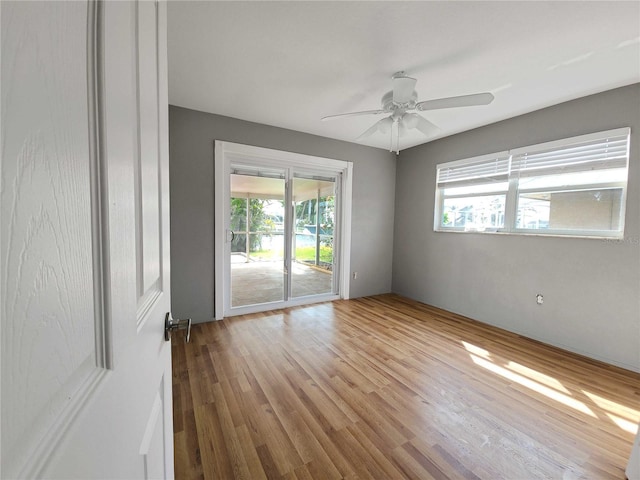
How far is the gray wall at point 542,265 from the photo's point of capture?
7.38 ft

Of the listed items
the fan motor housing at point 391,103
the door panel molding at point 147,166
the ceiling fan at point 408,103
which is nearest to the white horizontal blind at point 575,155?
the ceiling fan at point 408,103

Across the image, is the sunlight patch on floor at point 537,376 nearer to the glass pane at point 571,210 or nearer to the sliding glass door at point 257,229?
the glass pane at point 571,210

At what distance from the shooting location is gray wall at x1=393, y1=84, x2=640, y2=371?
225 cm

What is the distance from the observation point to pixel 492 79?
2209 mm

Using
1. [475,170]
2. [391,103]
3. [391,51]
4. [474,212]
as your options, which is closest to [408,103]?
[391,103]

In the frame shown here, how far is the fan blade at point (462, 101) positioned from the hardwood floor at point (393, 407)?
215 cm

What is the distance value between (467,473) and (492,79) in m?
2.85

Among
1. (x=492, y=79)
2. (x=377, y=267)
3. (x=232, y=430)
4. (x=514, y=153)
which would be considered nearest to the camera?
(x=232, y=430)

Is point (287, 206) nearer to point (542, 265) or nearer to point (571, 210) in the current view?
point (542, 265)

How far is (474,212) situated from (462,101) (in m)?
1.99

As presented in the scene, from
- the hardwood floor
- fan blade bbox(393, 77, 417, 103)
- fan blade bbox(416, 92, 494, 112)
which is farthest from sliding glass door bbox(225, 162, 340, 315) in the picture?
fan blade bbox(416, 92, 494, 112)

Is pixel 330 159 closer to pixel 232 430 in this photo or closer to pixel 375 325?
pixel 375 325

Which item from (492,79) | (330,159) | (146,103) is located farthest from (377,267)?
(146,103)

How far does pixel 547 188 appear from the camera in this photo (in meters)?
2.73
